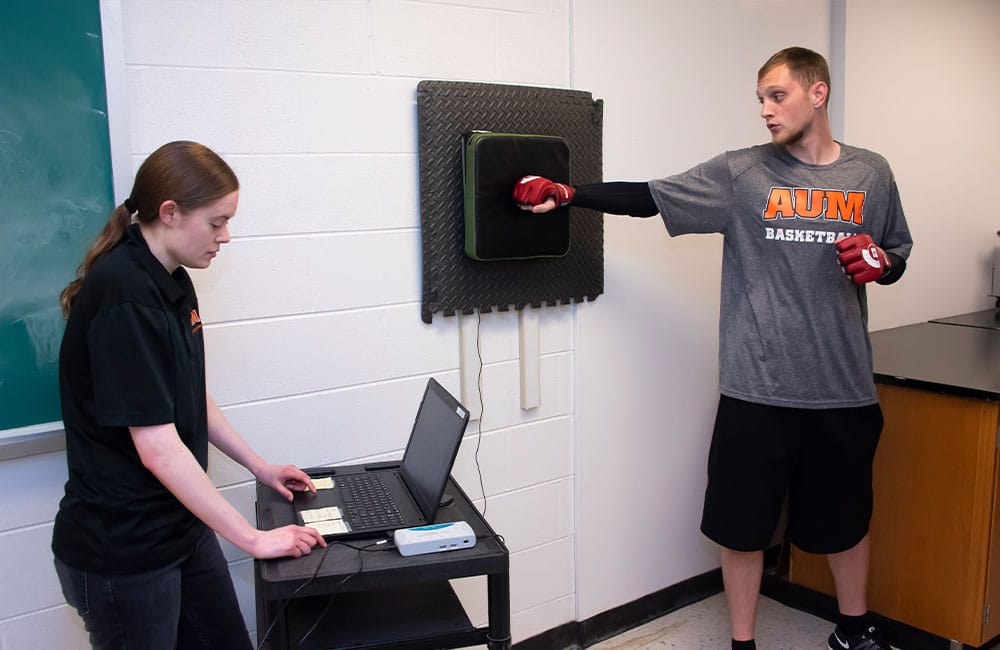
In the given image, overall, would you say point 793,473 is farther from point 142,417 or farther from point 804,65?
point 142,417

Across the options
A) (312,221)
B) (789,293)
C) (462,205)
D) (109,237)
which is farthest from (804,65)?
(109,237)

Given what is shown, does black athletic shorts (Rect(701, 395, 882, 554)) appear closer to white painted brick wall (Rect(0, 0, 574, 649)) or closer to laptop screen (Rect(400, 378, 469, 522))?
white painted brick wall (Rect(0, 0, 574, 649))

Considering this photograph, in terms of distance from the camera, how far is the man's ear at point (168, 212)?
1.45 m

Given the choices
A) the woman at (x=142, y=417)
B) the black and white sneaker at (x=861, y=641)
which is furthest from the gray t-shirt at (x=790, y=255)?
the woman at (x=142, y=417)

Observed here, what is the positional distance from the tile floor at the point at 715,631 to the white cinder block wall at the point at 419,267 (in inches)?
5.2

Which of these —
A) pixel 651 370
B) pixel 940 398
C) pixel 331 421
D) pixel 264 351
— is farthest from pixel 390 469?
pixel 940 398

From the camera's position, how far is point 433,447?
1.75 meters

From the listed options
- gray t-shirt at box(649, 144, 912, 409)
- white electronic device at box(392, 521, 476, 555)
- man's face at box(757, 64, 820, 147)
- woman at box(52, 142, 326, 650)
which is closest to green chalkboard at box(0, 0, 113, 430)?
woman at box(52, 142, 326, 650)

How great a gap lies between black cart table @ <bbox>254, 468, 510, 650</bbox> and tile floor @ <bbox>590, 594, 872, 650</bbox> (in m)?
1.20

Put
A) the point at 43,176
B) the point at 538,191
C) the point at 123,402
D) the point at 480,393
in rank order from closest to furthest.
Answer: the point at 123,402
the point at 43,176
the point at 538,191
the point at 480,393

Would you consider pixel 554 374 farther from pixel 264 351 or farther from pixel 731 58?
pixel 731 58

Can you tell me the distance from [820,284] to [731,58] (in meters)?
0.99

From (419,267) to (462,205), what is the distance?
200mm

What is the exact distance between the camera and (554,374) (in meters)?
2.50
